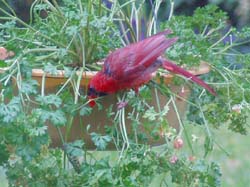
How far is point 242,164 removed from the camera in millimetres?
4613

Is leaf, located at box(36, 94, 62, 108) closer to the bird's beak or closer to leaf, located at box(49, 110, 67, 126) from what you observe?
leaf, located at box(49, 110, 67, 126)

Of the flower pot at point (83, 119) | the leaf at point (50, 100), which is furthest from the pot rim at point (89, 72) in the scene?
the leaf at point (50, 100)

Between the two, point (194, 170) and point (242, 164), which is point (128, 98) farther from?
point (242, 164)

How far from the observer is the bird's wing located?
6.26 ft

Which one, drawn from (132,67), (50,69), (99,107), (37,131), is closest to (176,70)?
(132,67)

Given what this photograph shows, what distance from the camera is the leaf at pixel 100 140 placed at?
179 centimetres

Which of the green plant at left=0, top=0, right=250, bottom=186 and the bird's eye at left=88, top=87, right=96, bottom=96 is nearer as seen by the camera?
the green plant at left=0, top=0, right=250, bottom=186

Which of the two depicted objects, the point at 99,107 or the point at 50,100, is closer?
the point at 50,100

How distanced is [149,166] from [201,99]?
0.33m

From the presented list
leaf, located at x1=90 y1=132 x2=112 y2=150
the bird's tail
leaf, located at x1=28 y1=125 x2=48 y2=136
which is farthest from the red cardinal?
leaf, located at x1=28 y1=125 x2=48 y2=136

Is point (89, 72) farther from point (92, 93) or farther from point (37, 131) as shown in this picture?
point (37, 131)

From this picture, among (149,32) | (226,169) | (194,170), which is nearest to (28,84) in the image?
(194,170)

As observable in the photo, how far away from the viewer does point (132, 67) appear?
1931mm

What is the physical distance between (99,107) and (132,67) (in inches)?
4.8
